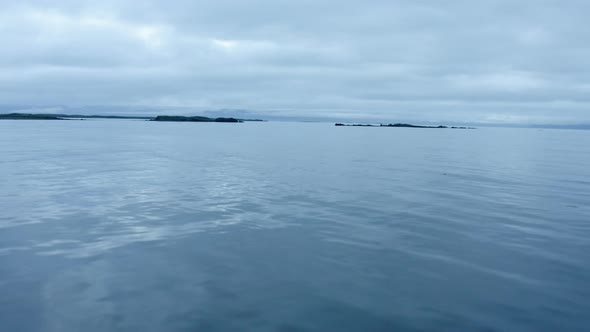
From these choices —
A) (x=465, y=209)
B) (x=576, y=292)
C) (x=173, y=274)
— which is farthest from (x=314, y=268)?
(x=465, y=209)

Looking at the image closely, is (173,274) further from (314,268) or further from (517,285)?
(517,285)

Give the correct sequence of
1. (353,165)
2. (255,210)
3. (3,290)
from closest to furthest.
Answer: (3,290), (255,210), (353,165)

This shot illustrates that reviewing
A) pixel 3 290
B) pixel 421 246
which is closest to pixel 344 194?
pixel 421 246

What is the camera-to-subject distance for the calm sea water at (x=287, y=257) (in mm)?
10508

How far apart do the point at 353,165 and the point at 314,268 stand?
28849 millimetres

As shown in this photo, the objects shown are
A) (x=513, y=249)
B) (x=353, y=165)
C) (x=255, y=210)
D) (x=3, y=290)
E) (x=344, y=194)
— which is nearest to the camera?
(x=3, y=290)

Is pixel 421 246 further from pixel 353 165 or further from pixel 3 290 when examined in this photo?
pixel 353 165

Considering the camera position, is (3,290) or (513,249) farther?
(513,249)

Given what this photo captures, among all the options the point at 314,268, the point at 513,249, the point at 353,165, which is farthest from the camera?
the point at 353,165

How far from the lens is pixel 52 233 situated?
16531 mm

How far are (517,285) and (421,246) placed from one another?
3.92 metres

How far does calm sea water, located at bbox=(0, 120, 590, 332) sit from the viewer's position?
34.5 feet

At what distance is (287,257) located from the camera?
14570 mm

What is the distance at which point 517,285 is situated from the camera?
12586mm
